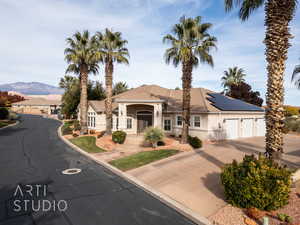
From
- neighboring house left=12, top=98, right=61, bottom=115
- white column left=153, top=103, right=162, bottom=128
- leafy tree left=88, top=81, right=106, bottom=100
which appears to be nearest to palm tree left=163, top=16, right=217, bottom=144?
white column left=153, top=103, right=162, bottom=128

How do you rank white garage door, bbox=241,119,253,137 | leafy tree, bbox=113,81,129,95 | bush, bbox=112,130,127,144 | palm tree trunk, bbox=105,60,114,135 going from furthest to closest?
1. leafy tree, bbox=113,81,129,95
2. white garage door, bbox=241,119,253,137
3. palm tree trunk, bbox=105,60,114,135
4. bush, bbox=112,130,127,144

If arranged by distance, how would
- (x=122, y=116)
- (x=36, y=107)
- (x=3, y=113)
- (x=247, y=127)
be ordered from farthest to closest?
(x=36, y=107) < (x=3, y=113) < (x=247, y=127) < (x=122, y=116)

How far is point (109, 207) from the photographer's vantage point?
664cm

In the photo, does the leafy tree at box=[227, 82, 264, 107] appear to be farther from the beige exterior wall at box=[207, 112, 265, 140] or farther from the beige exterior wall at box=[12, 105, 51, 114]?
the beige exterior wall at box=[12, 105, 51, 114]

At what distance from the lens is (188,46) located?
15.2 meters

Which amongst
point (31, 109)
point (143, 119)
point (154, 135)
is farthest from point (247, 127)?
point (31, 109)

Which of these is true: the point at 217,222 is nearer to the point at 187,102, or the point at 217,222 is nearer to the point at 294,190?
the point at 294,190

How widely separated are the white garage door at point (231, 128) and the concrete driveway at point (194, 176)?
636 centimetres

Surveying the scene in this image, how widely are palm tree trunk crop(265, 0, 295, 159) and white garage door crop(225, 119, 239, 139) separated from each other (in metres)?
13.5

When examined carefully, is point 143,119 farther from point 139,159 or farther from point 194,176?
point 194,176

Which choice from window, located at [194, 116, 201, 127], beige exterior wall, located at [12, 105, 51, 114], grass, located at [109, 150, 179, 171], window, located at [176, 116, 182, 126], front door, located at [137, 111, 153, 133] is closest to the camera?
grass, located at [109, 150, 179, 171]

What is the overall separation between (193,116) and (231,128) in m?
4.79

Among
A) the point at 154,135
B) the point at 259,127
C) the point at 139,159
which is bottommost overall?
the point at 139,159

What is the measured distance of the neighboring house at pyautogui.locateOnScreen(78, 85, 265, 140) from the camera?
19406 mm
